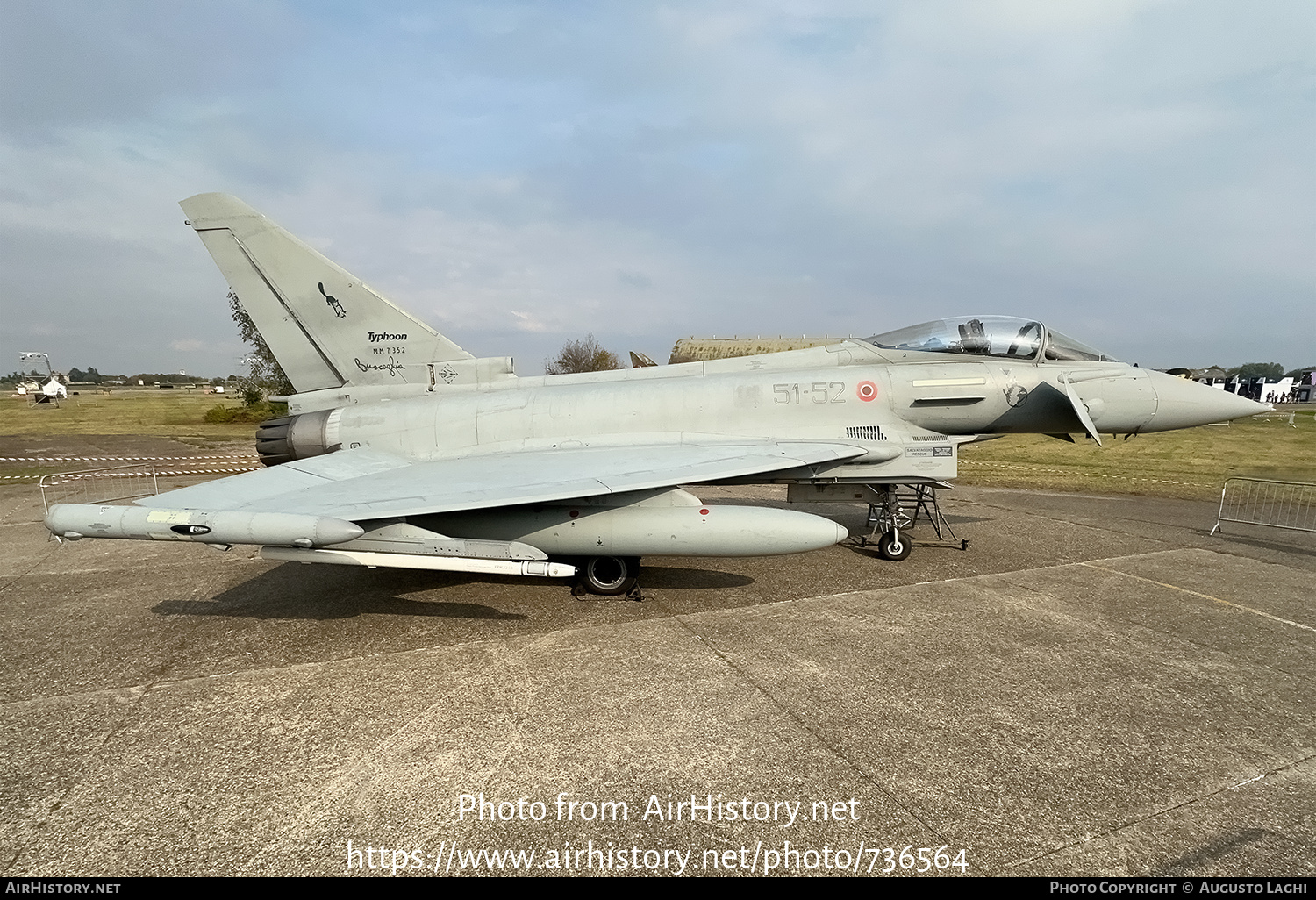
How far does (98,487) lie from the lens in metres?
11.0

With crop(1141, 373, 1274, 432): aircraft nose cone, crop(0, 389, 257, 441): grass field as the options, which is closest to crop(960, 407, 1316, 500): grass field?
A: crop(1141, 373, 1274, 432): aircraft nose cone

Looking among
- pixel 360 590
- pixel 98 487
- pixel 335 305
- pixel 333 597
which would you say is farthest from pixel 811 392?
pixel 98 487

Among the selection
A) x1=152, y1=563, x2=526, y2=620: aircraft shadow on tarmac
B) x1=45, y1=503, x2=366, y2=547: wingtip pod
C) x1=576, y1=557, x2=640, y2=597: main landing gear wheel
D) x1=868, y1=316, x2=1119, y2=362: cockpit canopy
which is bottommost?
x1=152, y1=563, x2=526, y2=620: aircraft shadow on tarmac

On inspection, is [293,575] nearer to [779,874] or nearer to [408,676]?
[408,676]

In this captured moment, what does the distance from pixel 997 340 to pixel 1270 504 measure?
31.0 ft

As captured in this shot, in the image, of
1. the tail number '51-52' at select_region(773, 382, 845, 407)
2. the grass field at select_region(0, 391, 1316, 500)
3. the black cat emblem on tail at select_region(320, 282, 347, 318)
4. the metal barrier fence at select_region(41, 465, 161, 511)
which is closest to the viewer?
the tail number '51-52' at select_region(773, 382, 845, 407)

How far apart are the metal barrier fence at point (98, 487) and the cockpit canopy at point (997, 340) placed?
12.8m

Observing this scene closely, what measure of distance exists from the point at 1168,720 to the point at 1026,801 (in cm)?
151

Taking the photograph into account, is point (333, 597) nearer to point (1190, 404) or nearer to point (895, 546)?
point (895, 546)

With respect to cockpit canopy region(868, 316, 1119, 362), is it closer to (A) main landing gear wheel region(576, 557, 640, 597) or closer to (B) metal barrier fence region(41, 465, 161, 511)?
(A) main landing gear wheel region(576, 557, 640, 597)

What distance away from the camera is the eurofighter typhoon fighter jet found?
15.9 ft

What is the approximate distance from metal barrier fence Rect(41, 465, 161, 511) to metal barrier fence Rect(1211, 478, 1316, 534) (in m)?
18.1

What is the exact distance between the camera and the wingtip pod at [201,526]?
3791 mm

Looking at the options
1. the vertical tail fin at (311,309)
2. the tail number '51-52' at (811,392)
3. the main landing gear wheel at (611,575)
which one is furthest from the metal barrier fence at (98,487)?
the tail number '51-52' at (811,392)
